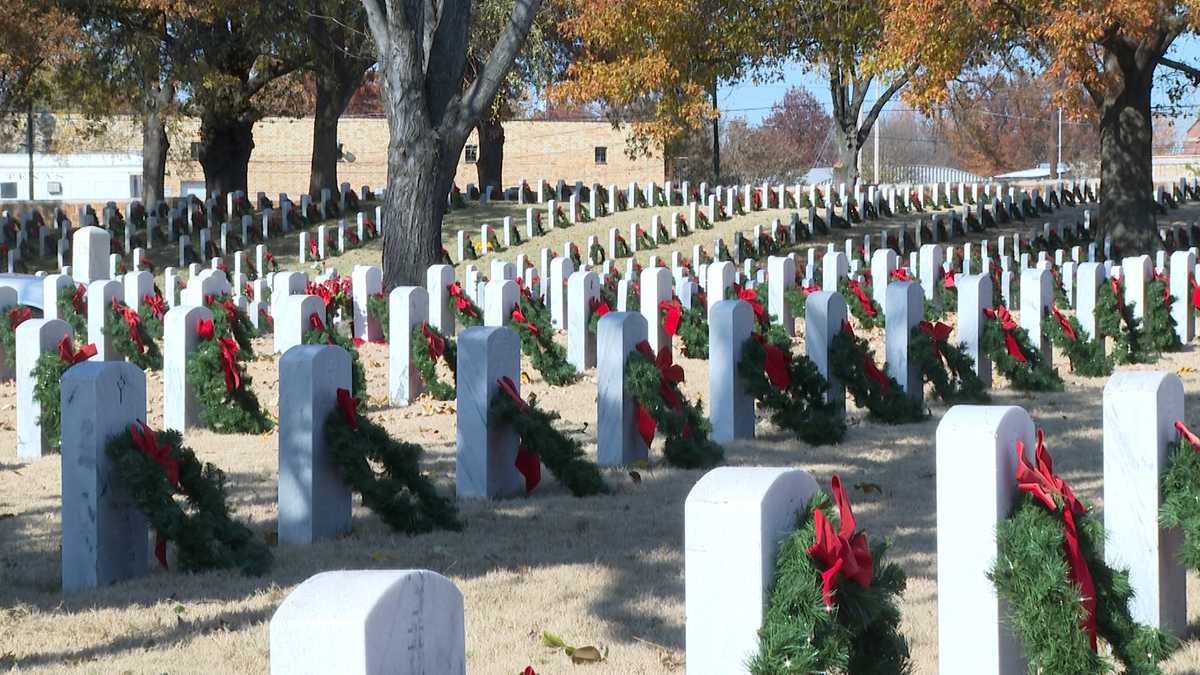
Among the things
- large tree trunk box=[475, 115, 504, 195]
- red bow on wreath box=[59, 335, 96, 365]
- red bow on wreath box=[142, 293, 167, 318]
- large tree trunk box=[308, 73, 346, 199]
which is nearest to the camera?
red bow on wreath box=[59, 335, 96, 365]

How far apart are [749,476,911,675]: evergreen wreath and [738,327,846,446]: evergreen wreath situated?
17.7ft

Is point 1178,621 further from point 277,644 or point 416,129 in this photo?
point 416,129

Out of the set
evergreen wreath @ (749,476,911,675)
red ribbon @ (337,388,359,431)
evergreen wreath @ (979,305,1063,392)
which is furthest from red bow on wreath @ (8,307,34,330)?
evergreen wreath @ (749,476,911,675)

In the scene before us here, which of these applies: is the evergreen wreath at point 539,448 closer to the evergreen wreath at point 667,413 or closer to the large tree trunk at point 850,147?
the evergreen wreath at point 667,413

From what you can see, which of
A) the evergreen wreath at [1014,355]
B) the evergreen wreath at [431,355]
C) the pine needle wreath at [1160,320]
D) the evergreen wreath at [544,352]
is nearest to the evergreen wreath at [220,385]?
the evergreen wreath at [431,355]

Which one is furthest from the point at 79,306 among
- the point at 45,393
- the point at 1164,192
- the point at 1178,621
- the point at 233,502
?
the point at 1164,192

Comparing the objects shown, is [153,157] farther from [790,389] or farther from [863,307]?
[790,389]

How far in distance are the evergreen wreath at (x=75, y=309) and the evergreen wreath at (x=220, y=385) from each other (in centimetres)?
428

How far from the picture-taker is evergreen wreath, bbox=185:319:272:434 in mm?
9617

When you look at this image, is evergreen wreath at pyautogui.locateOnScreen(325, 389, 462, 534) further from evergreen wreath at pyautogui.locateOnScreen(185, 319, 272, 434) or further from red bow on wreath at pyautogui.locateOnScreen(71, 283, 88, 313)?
red bow on wreath at pyautogui.locateOnScreen(71, 283, 88, 313)

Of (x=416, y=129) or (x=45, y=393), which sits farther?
(x=416, y=129)

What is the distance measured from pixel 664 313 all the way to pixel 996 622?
29.0 feet

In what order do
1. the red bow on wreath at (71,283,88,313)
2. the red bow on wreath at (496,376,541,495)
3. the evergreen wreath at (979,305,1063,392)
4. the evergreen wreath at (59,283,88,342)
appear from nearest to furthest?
the red bow on wreath at (496,376,541,495), the evergreen wreath at (979,305,1063,392), the evergreen wreath at (59,283,88,342), the red bow on wreath at (71,283,88,313)

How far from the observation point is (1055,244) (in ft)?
79.4
